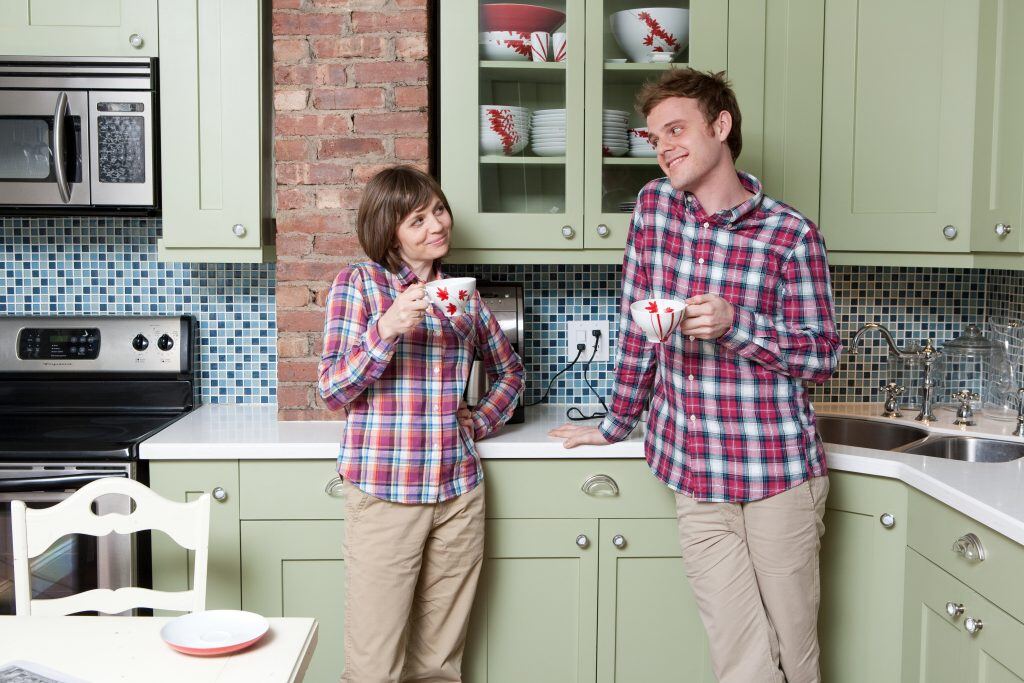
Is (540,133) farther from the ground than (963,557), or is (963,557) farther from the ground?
(540,133)

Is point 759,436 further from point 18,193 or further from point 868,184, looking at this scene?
point 18,193

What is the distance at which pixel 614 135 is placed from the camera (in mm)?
2533

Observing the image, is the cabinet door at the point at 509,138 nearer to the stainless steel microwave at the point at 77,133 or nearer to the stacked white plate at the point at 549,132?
the stacked white plate at the point at 549,132

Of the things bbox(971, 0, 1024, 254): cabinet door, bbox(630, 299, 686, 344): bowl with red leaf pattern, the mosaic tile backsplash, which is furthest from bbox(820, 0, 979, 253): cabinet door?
the mosaic tile backsplash

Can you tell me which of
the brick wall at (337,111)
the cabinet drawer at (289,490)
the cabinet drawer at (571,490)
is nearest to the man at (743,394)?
the cabinet drawer at (571,490)

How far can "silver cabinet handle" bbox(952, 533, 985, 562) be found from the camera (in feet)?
5.97

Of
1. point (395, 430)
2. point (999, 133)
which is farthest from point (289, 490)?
point (999, 133)

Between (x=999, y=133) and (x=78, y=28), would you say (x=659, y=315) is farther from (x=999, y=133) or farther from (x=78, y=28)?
(x=78, y=28)

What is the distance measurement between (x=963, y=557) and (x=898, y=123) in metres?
1.14

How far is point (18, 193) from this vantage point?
2.48 meters

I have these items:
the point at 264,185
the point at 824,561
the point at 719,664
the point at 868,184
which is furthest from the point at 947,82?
the point at 264,185

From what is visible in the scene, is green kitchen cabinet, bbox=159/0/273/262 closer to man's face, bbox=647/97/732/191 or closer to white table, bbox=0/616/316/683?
man's face, bbox=647/97/732/191

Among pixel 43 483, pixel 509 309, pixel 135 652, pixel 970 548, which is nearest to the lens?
pixel 135 652

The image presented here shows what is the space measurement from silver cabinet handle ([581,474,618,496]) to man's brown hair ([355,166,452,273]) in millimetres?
711
